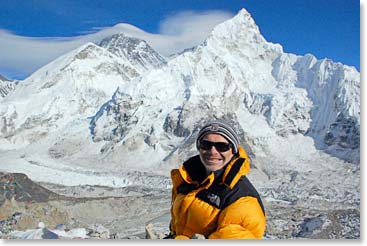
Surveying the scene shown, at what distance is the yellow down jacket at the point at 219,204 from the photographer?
1860mm

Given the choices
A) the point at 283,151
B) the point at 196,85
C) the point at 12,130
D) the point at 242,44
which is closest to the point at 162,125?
the point at 196,85

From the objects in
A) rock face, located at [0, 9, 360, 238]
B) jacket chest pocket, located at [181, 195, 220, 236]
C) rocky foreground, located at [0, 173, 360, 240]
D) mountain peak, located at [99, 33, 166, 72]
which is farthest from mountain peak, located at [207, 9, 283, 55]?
jacket chest pocket, located at [181, 195, 220, 236]

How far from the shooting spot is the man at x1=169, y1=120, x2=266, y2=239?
1.87 metres

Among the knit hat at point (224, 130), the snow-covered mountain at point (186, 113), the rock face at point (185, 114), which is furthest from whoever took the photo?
Result: the snow-covered mountain at point (186, 113)

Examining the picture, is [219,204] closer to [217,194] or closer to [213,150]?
[217,194]

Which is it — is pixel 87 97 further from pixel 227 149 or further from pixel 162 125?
pixel 227 149

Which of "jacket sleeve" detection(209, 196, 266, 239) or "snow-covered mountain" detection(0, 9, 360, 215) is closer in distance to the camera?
"jacket sleeve" detection(209, 196, 266, 239)

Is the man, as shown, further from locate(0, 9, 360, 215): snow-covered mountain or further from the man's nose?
locate(0, 9, 360, 215): snow-covered mountain

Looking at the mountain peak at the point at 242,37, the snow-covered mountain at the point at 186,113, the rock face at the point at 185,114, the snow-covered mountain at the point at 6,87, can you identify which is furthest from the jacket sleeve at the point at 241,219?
the snow-covered mountain at the point at 6,87

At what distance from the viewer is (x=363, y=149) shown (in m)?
2.92

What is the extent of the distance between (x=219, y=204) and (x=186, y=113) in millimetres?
45946

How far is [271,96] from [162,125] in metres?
14.3

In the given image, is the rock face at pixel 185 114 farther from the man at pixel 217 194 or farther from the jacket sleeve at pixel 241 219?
the jacket sleeve at pixel 241 219

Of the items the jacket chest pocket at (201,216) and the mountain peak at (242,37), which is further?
the mountain peak at (242,37)
